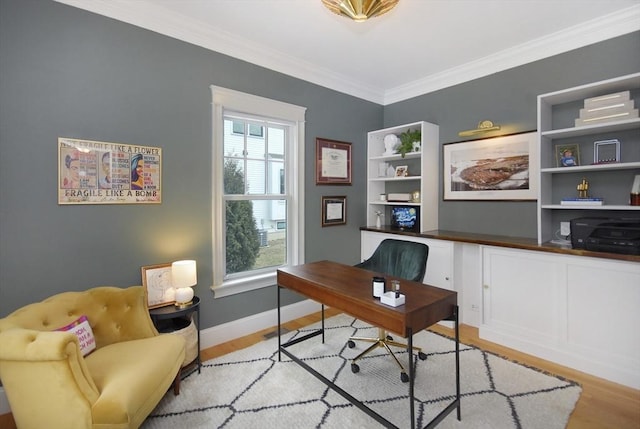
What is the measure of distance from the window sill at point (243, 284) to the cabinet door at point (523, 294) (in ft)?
7.03

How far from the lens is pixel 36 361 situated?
136cm

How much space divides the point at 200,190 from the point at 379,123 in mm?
2722

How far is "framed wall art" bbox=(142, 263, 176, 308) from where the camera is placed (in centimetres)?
238

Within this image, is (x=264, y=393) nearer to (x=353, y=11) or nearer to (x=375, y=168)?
(x=353, y=11)

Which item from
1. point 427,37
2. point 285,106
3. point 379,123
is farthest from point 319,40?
point 379,123

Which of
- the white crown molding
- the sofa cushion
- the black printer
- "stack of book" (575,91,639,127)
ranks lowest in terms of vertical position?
the sofa cushion

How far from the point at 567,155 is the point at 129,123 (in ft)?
12.1

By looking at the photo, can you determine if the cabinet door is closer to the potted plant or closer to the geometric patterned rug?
the geometric patterned rug

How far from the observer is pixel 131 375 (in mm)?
1637

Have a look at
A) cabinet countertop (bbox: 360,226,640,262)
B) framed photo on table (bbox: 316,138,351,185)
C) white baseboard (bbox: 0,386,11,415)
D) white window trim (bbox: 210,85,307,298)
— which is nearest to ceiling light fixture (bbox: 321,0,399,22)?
white window trim (bbox: 210,85,307,298)

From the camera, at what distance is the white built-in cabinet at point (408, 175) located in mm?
3662

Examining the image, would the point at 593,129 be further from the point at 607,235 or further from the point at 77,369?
the point at 77,369

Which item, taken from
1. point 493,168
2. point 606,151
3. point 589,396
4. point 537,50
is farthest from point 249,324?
point 537,50

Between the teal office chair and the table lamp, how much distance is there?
54.8 inches
